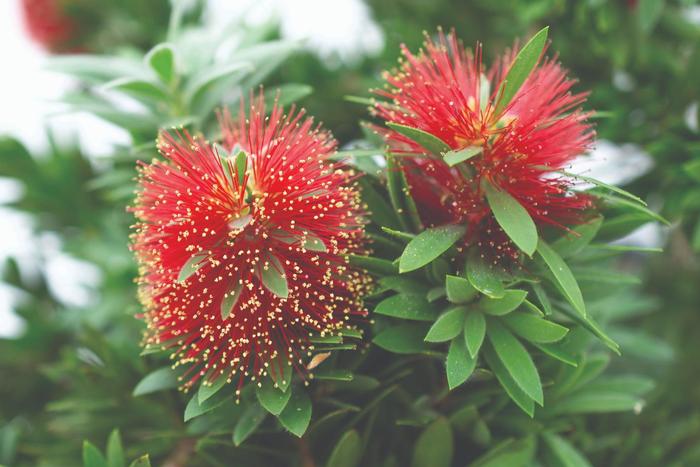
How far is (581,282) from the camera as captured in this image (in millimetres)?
861

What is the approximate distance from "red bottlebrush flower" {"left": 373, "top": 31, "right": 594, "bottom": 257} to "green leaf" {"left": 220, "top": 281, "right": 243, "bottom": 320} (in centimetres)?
23

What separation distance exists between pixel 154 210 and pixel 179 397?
0.30 m

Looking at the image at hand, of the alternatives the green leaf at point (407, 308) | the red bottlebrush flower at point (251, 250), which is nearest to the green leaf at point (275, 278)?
the red bottlebrush flower at point (251, 250)

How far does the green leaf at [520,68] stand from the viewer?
73cm

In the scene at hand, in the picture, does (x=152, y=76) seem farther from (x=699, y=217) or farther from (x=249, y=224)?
(x=699, y=217)

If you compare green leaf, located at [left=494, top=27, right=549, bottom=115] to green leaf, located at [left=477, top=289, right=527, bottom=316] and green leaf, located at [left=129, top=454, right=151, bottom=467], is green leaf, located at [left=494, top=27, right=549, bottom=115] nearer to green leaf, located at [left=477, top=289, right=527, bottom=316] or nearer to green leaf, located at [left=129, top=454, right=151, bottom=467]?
green leaf, located at [left=477, top=289, right=527, bottom=316]

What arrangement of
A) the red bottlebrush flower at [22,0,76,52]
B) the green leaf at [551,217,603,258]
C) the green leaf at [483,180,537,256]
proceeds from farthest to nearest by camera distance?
the red bottlebrush flower at [22,0,76,52], the green leaf at [551,217,603,258], the green leaf at [483,180,537,256]

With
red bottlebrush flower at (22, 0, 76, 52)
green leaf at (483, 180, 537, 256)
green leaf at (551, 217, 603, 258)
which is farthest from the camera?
red bottlebrush flower at (22, 0, 76, 52)

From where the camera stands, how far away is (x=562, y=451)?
2.89ft

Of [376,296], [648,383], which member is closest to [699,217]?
[648,383]

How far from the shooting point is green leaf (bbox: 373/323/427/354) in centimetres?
78

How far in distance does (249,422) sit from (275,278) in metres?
0.19

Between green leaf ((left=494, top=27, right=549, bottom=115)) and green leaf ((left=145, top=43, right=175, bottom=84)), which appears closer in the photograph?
green leaf ((left=494, top=27, right=549, bottom=115))

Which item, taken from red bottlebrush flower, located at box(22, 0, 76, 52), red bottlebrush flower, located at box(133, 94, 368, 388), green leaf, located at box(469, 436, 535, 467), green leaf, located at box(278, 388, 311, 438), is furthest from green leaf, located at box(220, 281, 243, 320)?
red bottlebrush flower, located at box(22, 0, 76, 52)
